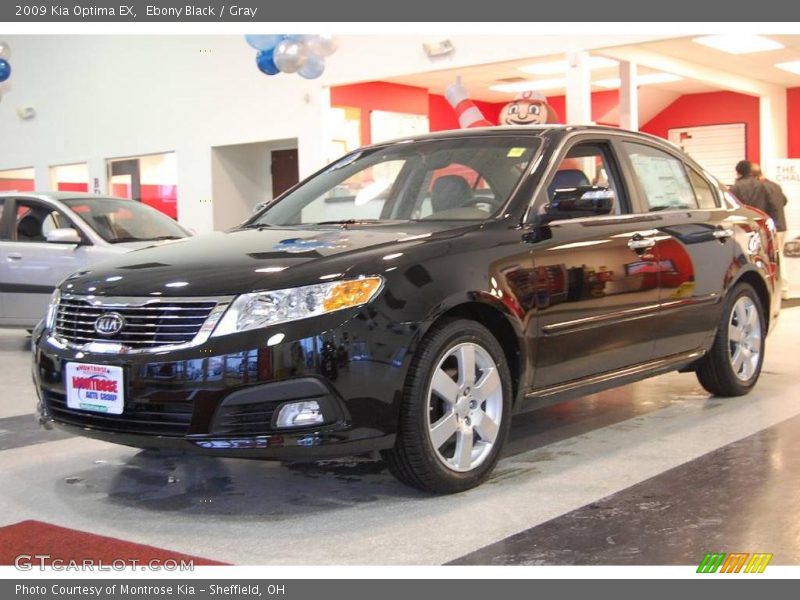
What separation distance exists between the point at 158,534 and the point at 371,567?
2.65 feet

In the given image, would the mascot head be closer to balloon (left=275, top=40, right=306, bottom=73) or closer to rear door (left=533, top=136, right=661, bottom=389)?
balloon (left=275, top=40, right=306, bottom=73)

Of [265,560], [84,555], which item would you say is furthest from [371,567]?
[84,555]

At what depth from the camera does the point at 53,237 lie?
793cm

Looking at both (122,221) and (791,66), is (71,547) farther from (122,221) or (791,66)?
(791,66)

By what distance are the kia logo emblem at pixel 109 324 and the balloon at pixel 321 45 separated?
366 inches

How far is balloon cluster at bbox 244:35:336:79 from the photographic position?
12039 millimetres

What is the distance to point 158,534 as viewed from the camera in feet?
10.7

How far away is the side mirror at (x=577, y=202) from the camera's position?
13.1ft

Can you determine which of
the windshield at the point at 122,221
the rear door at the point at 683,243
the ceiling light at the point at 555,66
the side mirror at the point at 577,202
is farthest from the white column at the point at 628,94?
the side mirror at the point at 577,202

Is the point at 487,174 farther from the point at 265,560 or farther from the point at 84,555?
the point at 84,555

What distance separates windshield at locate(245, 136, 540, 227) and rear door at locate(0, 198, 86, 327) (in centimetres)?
397

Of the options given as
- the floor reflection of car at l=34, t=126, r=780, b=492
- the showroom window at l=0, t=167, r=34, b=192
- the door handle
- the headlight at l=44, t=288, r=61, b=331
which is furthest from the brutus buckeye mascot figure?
the showroom window at l=0, t=167, r=34, b=192

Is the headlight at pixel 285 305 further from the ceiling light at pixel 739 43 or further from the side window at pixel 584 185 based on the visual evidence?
the ceiling light at pixel 739 43

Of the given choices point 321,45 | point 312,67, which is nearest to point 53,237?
point 321,45
